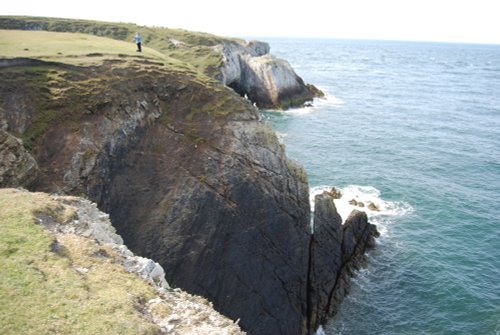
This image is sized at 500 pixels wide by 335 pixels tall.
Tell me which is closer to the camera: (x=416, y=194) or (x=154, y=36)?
(x=416, y=194)

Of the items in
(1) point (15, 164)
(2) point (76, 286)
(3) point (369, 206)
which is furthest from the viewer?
(3) point (369, 206)

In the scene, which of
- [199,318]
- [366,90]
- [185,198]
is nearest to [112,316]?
[199,318]

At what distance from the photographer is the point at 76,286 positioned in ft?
42.2

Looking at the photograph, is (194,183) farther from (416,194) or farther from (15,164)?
(416,194)

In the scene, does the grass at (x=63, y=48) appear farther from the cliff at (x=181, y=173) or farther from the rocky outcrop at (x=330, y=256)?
the rocky outcrop at (x=330, y=256)

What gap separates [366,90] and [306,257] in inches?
3314

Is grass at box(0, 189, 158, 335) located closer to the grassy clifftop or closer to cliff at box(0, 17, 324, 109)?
the grassy clifftop

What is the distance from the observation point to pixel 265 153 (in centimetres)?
2839

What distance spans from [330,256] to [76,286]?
69.8 ft

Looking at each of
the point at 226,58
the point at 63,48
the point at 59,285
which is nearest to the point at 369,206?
the point at 63,48

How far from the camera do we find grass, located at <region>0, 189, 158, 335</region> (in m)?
11.4

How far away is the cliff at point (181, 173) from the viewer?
24.2 metres

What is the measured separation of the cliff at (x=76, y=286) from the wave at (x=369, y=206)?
2728cm

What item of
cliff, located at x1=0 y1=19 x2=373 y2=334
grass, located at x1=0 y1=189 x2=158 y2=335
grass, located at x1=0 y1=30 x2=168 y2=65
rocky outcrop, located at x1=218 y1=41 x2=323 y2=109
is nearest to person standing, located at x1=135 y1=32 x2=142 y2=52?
grass, located at x1=0 y1=30 x2=168 y2=65
